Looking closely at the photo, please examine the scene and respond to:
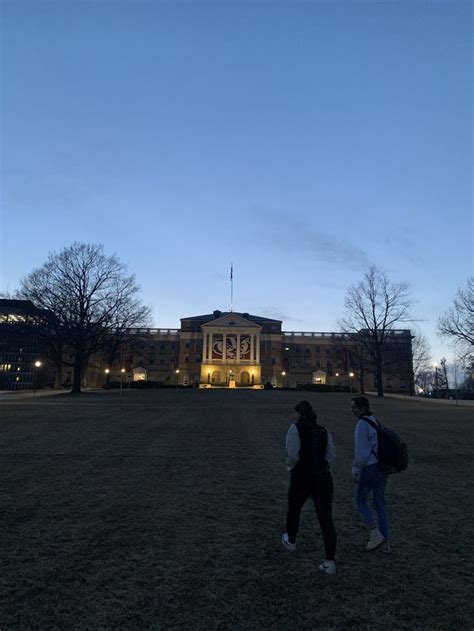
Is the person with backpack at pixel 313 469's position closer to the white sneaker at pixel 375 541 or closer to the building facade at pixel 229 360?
the white sneaker at pixel 375 541

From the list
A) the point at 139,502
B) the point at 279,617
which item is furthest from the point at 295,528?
the point at 139,502

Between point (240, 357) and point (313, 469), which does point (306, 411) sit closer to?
point (313, 469)

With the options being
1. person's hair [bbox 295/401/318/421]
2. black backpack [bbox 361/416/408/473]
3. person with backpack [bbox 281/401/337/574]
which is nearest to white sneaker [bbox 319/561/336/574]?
person with backpack [bbox 281/401/337/574]

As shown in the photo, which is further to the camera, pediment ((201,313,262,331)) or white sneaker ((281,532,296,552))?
pediment ((201,313,262,331))

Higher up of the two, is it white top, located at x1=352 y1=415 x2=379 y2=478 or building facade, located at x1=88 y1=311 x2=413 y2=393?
building facade, located at x1=88 y1=311 x2=413 y2=393

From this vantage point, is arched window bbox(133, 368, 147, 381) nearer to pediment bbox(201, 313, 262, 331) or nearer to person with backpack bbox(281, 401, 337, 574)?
pediment bbox(201, 313, 262, 331)

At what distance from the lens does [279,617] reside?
4.41m

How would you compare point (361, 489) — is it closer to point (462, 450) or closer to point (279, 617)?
point (279, 617)

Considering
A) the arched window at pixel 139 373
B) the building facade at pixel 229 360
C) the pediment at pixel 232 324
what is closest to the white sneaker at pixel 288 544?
the building facade at pixel 229 360

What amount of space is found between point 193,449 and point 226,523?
24.1ft

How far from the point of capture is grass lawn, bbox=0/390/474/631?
449cm

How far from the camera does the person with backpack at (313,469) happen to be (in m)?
5.51

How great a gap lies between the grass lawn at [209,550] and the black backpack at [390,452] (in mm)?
1207

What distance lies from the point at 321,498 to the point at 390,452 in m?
1.15
